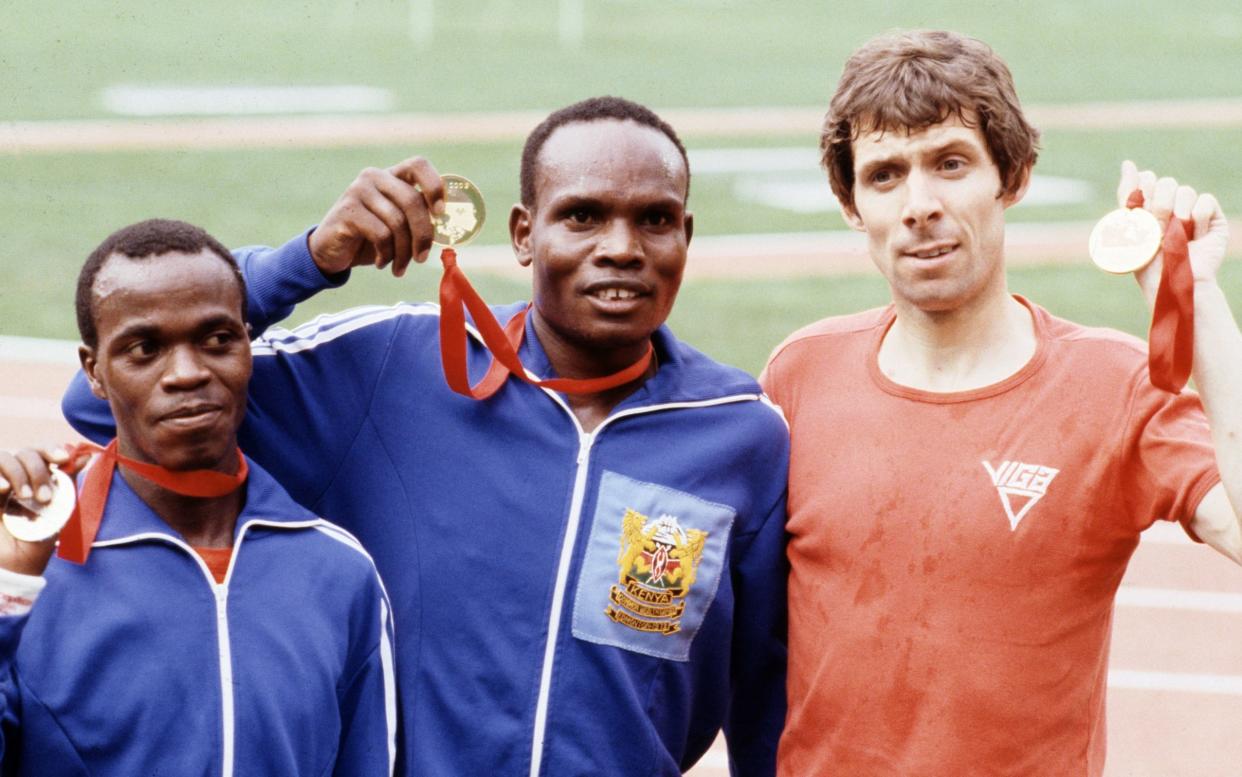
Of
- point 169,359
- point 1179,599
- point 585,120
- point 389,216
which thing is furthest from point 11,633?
point 1179,599

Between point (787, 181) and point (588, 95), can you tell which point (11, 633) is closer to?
point (787, 181)

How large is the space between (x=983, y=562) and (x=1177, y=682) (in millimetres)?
4130

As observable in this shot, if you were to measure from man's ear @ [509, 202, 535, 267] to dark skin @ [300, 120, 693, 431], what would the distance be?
0.07 feet

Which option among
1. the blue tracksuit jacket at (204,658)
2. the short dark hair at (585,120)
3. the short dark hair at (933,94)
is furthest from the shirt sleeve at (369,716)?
the short dark hair at (933,94)

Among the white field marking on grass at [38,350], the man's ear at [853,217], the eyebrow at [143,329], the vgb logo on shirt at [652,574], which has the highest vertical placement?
the man's ear at [853,217]

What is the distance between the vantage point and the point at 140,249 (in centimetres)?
309

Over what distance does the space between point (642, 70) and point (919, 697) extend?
2255 centimetres

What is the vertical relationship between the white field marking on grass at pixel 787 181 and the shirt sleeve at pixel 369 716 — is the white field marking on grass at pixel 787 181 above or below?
below

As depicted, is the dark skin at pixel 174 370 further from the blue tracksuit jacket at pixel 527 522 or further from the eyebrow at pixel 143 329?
the blue tracksuit jacket at pixel 527 522

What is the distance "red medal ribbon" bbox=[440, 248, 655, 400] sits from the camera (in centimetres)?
331

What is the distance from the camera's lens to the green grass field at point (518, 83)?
13.5 m

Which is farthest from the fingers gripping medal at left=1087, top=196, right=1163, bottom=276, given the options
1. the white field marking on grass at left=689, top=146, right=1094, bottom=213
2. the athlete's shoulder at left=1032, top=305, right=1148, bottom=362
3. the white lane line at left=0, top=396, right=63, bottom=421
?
the white field marking on grass at left=689, top=146, right=1094, bottom=213

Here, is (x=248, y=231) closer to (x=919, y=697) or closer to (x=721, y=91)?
(x=721, y=91)

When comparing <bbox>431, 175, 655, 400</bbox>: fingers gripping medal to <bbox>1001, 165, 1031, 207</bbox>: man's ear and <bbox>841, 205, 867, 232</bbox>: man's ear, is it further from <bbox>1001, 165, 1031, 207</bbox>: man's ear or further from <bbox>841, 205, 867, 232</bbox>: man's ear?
<bbox>1001, 165, 1031, 207</bbox>: man's ear
